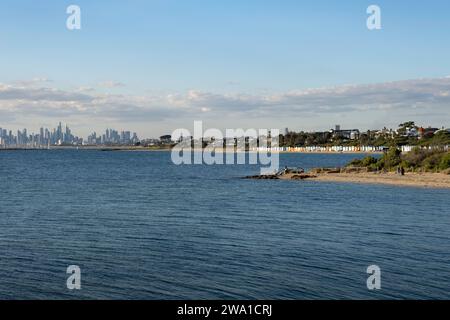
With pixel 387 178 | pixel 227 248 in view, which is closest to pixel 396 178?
pixel 387 178

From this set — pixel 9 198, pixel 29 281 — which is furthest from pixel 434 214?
pixel 9 198

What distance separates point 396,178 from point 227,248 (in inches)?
2020

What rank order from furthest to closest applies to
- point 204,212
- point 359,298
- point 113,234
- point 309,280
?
point 204,212, point 113,234, point 309,280, point 359,298

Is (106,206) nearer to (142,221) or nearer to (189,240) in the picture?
(142,221)

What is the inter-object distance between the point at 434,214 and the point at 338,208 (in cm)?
787

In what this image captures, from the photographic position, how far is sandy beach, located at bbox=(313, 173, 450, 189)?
68062mm

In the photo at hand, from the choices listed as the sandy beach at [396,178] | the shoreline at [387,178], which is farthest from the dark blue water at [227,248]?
the shoreline at [387,178]

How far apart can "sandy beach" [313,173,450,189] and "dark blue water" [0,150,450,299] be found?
1624cm

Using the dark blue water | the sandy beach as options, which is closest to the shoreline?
the sandy beach

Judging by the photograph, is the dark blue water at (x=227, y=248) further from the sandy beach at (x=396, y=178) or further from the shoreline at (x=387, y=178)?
the shoreline at (x=387, y=178)

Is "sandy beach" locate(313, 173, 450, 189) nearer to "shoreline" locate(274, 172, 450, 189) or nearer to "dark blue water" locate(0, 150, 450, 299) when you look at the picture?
"shoreline" locate(274, 172, 450, 189)

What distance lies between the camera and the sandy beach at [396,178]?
6806 cm

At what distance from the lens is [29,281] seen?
2200 cm

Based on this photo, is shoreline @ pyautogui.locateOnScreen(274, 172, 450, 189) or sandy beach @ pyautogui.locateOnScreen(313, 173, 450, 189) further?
shoreline @ pyautogui.locateOnScreen(274, 172, 450, 189)
